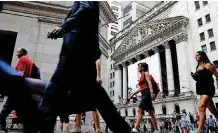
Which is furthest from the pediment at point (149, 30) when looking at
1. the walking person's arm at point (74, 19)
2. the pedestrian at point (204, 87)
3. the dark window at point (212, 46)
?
the walking person's arm at point (74, 19)

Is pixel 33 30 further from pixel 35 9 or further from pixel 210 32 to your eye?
pixel 210 32

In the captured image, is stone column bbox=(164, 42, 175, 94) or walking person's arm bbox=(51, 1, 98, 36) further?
stone column bbox=(164, 42, 175, 94)

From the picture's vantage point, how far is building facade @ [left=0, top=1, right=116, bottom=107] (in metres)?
7.83

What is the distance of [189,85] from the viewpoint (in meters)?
37.9

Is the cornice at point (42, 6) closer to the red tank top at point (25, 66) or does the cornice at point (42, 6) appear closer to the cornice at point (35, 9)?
the cornice at point (35, 9)

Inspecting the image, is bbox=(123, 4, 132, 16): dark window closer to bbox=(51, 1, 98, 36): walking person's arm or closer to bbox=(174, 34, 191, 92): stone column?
bbox=(174, 34, 191, 92): stone column

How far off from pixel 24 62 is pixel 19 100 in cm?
326

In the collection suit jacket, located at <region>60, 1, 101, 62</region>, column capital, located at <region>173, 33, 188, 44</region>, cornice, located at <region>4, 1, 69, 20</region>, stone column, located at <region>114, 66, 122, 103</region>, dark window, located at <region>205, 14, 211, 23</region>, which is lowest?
suit jacket, located at <region>60, 1, 101, 62</region>

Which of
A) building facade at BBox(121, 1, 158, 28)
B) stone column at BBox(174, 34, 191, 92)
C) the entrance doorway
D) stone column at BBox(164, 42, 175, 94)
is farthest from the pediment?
the entrance doorway

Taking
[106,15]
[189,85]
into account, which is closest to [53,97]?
[106,15]

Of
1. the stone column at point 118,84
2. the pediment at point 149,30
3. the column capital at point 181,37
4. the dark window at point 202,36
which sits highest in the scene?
the pediment at point 149,30

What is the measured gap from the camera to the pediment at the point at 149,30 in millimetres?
42944

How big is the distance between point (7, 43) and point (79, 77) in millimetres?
6945

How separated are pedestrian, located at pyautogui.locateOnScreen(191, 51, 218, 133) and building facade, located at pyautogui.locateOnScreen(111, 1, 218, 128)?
103ft
